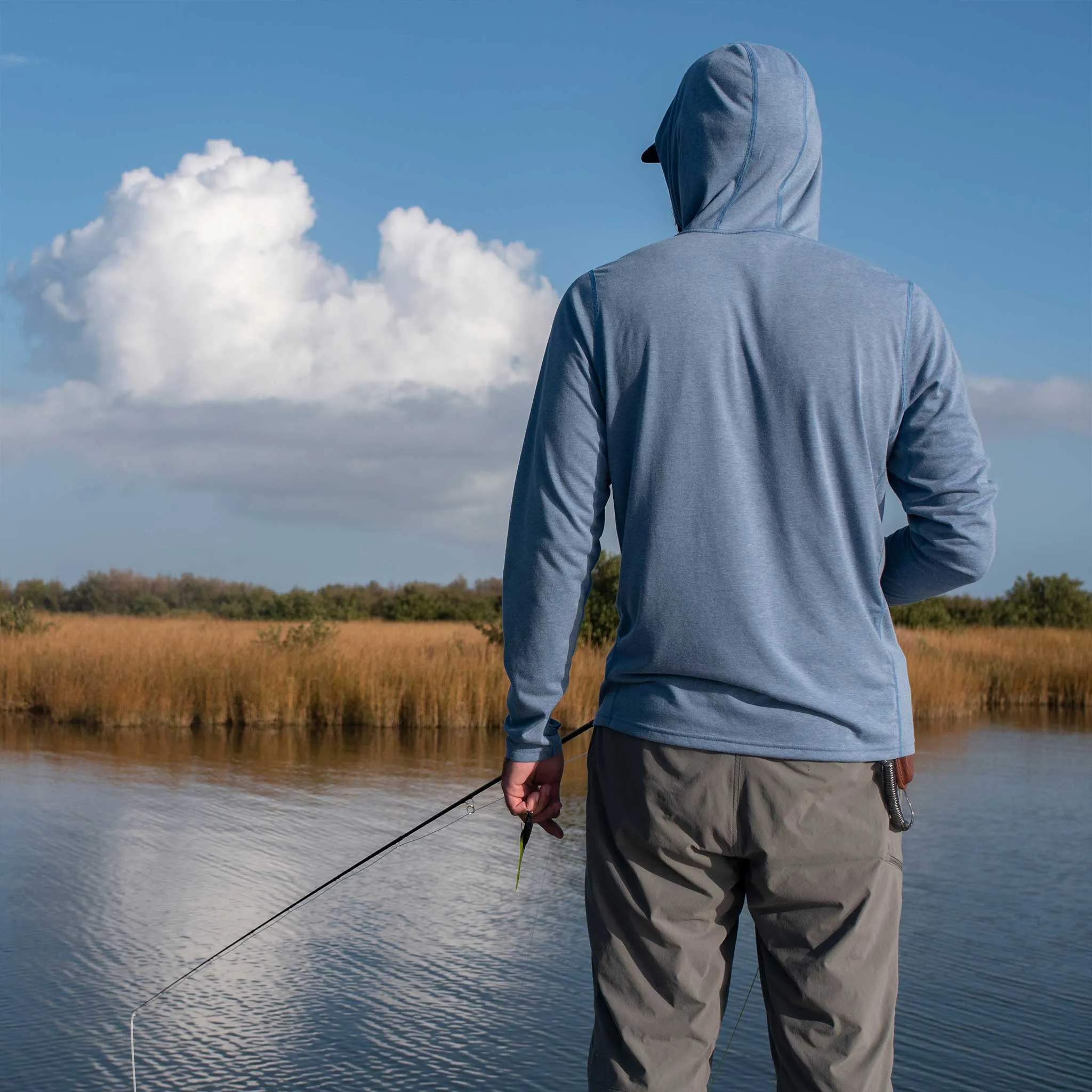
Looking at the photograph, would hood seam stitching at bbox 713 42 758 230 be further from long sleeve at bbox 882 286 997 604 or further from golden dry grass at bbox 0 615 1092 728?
golden dry grass at bbox 0 615 1092 728

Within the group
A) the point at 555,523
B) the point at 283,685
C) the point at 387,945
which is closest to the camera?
the point at 555,523

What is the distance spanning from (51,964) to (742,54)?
10.9 feet

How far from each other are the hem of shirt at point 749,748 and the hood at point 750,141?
69 cm

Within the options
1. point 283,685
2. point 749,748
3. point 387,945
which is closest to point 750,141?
point 749,748

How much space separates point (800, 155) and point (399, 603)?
32630 millimetres

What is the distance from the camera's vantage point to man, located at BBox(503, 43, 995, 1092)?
1.49m

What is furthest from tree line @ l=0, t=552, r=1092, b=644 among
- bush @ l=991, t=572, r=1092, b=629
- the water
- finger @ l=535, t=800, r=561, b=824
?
finger @ l=535, t=800, r=561, b=824

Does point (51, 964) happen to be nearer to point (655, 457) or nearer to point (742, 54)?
point (655, 457)

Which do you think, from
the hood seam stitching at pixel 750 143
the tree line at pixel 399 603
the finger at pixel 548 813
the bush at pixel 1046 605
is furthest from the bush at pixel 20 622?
the bush at pixel 1046 605

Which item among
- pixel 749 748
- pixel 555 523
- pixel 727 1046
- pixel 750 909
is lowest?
pixel 727 1046

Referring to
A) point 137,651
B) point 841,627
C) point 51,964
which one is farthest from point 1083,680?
point 841,627

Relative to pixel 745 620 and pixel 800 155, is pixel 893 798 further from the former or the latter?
pixel 800 155

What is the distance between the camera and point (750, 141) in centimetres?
165

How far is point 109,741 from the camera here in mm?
8945
